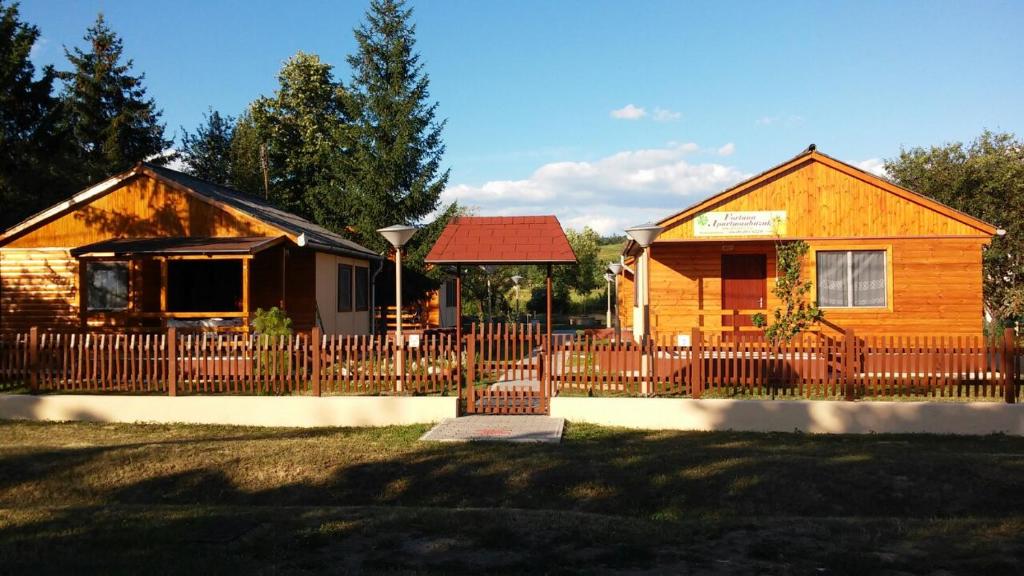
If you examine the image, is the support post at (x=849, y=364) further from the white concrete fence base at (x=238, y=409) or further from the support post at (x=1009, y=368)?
the white concrete fence base at (x=238, y=409)

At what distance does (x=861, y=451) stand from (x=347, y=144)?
24.6 meters

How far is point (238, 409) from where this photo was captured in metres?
11.6

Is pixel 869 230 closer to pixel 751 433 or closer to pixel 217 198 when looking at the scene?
pixel 751 433

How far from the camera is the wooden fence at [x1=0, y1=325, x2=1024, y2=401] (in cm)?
1141

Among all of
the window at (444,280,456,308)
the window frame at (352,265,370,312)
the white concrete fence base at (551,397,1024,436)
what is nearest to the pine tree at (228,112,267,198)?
the window at (444,280,456,308)

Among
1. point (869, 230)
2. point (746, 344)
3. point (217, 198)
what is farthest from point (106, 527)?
point (869, 230)

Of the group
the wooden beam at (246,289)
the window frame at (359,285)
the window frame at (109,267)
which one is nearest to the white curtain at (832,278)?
the wooden beam at (246,289)

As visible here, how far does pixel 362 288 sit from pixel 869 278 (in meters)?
15.6

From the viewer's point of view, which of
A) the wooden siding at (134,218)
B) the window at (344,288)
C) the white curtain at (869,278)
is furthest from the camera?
the window at (344,288)

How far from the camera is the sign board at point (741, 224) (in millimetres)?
17094

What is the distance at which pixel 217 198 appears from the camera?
19.6m

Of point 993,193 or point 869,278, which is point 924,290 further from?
point 993,193

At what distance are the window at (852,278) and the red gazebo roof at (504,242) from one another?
6250mm

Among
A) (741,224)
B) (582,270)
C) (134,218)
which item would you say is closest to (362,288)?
(134,218)
